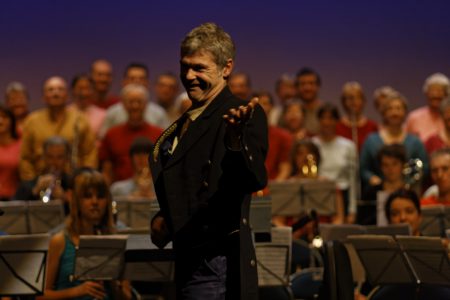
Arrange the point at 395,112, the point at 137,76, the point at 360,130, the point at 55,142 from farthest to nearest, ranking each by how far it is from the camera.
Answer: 1. the point at 137,76
2. the point at 360,130
3. the point at 395,112
4. the point at 55,142

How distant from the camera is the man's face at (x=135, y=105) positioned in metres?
8.28

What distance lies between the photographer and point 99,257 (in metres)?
4.97

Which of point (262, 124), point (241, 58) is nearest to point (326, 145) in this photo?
point (241, 58)

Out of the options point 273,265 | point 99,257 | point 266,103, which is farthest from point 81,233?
point 266,103

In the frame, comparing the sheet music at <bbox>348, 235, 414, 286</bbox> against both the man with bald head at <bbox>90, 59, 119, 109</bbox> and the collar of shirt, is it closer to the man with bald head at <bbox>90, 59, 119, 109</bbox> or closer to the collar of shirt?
the collar of shirt

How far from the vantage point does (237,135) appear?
3.08 metres

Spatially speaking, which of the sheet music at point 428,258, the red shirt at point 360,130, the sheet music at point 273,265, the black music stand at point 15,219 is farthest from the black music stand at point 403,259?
the red shirt at point 360,130

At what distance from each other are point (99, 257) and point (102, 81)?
179 inches

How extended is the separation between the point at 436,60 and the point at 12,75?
13.8 feet

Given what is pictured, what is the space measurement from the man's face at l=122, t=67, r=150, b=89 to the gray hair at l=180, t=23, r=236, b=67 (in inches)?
240

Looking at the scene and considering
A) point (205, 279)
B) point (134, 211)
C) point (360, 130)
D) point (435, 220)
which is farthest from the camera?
point (360, 130)

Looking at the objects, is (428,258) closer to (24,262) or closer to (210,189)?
(24,262)

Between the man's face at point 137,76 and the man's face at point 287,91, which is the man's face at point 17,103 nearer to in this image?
the man's face at point 137,76

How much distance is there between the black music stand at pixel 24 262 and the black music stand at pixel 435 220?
2.57 metres
